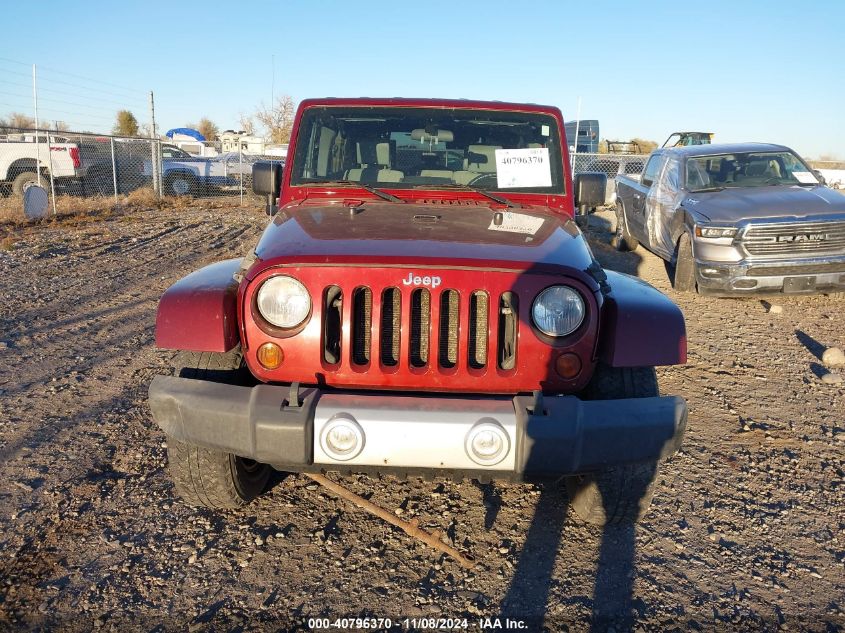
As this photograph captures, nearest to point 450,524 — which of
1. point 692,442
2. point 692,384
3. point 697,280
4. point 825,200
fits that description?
point 692,442

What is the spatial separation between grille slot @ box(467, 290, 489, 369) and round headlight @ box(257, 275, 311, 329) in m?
0.64

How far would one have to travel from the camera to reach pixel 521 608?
2631mm

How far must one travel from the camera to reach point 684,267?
7.97 meters

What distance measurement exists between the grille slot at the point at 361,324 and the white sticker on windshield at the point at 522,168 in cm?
156

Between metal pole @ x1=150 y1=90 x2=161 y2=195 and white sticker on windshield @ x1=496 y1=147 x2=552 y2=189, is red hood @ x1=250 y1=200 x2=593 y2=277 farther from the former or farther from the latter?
metal pole @ x1=150 y1=90 x2=161 y2=195

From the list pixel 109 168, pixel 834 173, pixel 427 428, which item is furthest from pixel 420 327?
pixel 834 173

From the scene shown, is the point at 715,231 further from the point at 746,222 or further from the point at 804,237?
the point at 804,237

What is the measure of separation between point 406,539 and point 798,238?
575 cm

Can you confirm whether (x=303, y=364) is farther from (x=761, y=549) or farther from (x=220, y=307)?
(x=761, y=549)

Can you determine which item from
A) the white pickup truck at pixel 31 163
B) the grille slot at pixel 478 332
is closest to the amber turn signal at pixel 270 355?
the grille slot at pixel 478 332

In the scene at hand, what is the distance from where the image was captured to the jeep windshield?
3979 millimetres

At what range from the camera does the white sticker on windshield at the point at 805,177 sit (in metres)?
8.12

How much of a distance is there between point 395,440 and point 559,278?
89 centimetres

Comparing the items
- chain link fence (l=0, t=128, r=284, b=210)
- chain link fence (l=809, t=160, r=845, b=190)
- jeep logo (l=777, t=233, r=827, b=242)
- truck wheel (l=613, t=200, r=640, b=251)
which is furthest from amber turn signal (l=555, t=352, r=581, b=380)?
chain link fence (l=809, t=160, r=845, b=190)
